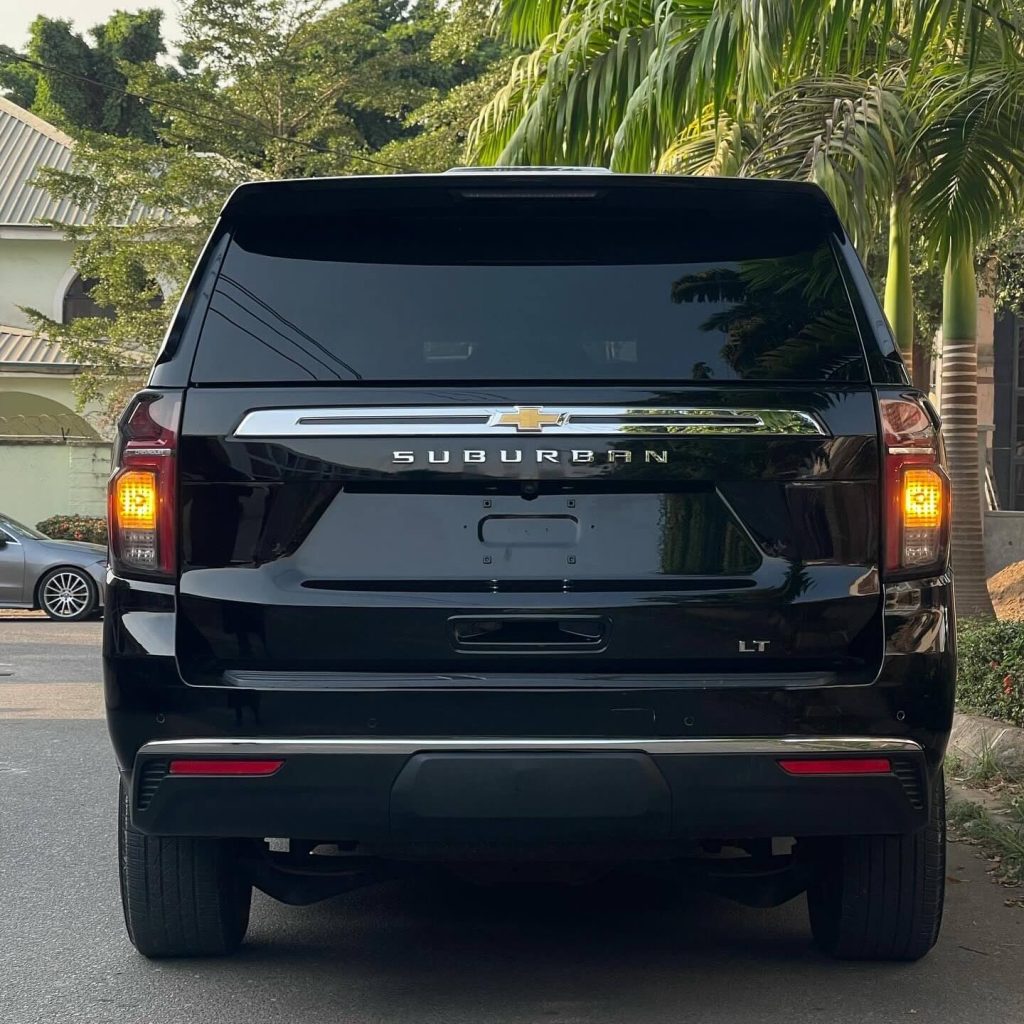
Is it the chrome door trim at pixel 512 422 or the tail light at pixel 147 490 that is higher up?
the chrome door trim at pixel 512 422

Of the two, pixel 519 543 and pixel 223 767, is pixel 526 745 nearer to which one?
pixel 519 543

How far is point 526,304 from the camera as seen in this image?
166 inches

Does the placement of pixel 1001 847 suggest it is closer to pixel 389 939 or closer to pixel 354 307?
pixel 389 939

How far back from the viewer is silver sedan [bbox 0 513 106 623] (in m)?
19.0

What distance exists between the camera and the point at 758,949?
506cm

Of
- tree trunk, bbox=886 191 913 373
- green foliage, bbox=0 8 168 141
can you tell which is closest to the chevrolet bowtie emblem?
tree trunk, bbox=886 191 913 373

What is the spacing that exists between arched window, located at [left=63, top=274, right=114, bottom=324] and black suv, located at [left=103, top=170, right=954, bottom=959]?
31161mm

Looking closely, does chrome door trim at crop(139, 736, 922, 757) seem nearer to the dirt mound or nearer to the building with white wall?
the dirt mound

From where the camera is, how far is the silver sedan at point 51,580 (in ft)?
62.2

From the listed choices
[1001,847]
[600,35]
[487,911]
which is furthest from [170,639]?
[600,35]

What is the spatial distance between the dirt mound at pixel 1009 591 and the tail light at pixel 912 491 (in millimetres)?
11846

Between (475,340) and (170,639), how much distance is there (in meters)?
1.06

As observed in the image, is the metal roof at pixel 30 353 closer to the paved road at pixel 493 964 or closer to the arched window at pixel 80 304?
the arched window at pixel 80 304

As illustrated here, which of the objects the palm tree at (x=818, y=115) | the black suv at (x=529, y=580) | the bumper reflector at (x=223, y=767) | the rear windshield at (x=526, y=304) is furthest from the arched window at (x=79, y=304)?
the bumper reflector at (x=223, y=767)
